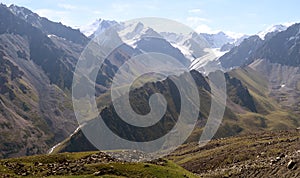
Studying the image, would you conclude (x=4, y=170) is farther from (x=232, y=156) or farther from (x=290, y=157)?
(x=232, y=156)

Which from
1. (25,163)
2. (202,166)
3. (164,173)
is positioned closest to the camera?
(164,173)

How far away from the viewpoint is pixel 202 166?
116 m

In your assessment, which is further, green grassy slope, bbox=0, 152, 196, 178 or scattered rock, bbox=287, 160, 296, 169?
scattered rock, bbox=287, 160, 296, 169

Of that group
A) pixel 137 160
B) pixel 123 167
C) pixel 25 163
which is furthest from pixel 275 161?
pixel 25 163

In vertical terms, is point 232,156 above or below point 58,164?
below

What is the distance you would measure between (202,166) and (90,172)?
237 ft

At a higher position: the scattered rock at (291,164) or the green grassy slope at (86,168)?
the green grassy slope at (86,168)

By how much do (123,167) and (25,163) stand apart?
1474 cm

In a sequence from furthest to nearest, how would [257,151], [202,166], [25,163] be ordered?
[202,166]
[257,151]
[25,163]

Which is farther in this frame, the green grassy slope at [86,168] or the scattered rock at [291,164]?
the scattered rock at [291,164]

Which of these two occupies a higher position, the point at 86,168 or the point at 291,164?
the point at 86,168

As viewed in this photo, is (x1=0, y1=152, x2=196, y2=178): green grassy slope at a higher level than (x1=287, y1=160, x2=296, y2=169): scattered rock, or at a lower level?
higher

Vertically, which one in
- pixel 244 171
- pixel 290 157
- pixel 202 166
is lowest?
pixel 202 166

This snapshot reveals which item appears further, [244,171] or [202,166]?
[202,166]
